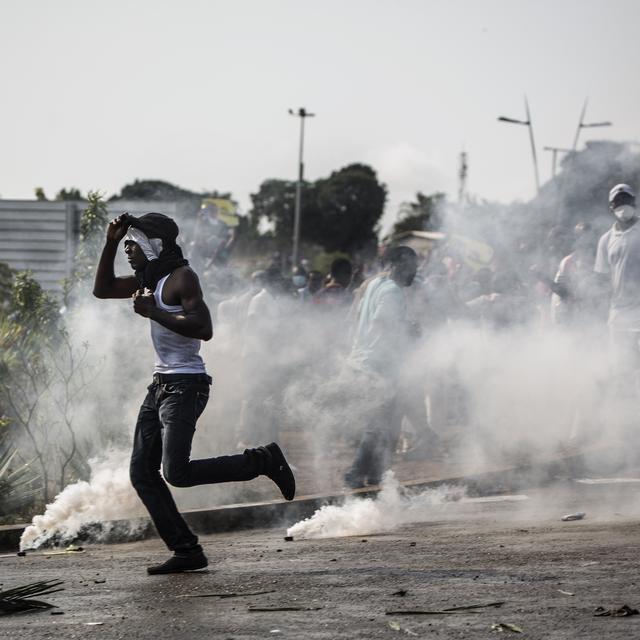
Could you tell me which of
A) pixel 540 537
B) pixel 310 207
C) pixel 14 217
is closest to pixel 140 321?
pixel 540 537

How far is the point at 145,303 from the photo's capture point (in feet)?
18.7

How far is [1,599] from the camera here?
16.5 ft

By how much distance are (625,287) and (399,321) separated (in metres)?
1.90

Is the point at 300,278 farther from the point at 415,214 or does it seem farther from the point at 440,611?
the point at 415,214

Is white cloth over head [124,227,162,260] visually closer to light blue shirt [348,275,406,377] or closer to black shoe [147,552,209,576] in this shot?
black shoe [147,552,209,576]

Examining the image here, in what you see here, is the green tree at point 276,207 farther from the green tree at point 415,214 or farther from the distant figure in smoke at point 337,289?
the distant figure in smoke at point 337,289

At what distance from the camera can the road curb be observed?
23.8 ft

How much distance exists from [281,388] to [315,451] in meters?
0.62

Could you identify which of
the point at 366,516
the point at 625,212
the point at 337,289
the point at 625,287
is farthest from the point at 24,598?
the point at 337,289

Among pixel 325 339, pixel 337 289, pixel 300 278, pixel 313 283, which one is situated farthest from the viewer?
pixel 300 278

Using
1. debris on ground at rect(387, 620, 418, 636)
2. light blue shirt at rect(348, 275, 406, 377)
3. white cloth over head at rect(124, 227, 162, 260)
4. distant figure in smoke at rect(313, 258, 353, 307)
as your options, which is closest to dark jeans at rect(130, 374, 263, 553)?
white cloth over head at rect(124, 227, 162, 260)

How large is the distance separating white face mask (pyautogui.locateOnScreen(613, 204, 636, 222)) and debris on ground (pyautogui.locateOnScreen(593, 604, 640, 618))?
5.30m

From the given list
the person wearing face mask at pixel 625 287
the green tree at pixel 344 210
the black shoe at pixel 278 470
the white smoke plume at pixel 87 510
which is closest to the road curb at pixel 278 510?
the white smoke plume at pixel 87 510

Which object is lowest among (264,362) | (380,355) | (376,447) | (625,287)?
(376,447)
